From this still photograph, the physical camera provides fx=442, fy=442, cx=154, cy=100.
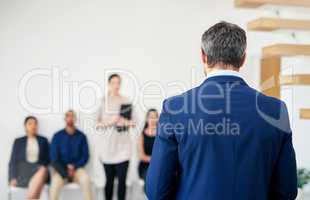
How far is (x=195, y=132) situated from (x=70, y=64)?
4.38 metres

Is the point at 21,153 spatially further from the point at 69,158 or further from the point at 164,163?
the point at 164,163

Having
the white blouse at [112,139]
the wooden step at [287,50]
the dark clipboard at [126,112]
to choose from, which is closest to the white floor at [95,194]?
the white blouse at [112,139]

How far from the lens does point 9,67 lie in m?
5.57

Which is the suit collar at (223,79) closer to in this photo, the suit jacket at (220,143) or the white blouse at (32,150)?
the suit jacket at (220,143)

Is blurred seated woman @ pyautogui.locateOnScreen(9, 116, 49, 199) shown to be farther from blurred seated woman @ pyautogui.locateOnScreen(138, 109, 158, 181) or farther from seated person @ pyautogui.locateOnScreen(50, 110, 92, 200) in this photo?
blurred seated woman @ pyautogui.locateOnScreen(138, 109, 158, 181)

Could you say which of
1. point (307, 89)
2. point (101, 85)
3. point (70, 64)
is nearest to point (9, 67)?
point (70, 64)

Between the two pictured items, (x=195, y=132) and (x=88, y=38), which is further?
(x=88, y=38)

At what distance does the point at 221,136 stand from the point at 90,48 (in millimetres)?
4433

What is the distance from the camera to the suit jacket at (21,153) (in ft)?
17.3

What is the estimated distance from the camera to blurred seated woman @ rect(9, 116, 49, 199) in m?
5.21

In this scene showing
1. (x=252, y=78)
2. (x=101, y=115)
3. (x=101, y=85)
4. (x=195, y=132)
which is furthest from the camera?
(x=252, y=78)

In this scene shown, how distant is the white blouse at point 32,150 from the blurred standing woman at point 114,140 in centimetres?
77

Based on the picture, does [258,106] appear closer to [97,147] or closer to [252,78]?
[97,147]

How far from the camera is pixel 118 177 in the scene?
5328mm
